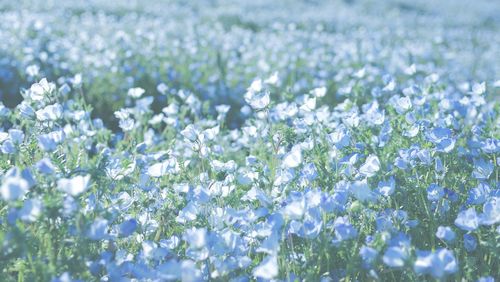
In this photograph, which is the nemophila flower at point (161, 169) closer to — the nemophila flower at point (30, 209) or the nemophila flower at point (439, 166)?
the nemophila flower at point (30, 209)

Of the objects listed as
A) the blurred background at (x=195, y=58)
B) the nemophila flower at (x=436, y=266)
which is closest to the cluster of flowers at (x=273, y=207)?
the nemophila flower at (x=436, y=266)

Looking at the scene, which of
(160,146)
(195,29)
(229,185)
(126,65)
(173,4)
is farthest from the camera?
(173,4)

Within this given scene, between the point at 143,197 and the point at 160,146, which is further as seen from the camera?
the point at 160,146

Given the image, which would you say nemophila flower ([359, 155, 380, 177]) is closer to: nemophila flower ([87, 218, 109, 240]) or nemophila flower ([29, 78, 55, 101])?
nemophila flower ([87, 218, 109, 240])

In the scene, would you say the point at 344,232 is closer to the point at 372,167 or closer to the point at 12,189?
Answer: the point at 372,167

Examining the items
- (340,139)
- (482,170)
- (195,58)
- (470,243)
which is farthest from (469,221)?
(195,58)

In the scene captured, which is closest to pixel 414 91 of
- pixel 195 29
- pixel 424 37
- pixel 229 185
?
pixel 229 185

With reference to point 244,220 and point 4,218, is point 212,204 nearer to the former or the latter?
point 244,220
